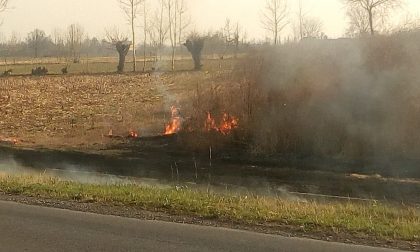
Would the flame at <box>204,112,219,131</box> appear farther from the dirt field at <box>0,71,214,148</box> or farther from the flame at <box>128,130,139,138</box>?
the flame at <box>128,130,139,138</box>

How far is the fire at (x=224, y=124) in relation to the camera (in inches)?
808

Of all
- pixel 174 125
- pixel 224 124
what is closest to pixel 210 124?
pixel 224 124

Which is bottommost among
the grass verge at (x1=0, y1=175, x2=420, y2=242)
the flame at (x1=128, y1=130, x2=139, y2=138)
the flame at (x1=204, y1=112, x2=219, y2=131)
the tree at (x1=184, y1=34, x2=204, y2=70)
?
the flame at (x1=128, y1=130, x2=139, y2=138)

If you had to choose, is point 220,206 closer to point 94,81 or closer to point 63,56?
point 94,81

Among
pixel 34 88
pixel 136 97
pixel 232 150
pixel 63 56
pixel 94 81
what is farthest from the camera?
pixel 63 56

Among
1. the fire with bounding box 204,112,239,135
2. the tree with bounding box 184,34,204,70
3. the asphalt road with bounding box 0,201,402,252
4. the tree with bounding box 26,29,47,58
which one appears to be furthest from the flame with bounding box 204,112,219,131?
the tree with bounding box 26,29,47,58

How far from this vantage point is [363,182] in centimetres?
1580

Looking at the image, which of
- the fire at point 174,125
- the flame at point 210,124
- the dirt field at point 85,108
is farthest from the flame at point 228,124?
the dirt field at point 85,108

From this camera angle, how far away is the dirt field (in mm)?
24078

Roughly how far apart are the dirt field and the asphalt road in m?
15.5

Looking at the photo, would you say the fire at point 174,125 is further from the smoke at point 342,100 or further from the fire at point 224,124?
the smoke at point 342,100

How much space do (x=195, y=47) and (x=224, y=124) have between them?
24891mm

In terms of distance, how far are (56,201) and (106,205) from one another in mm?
905

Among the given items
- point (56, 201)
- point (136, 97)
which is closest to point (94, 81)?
point (136, 97)
